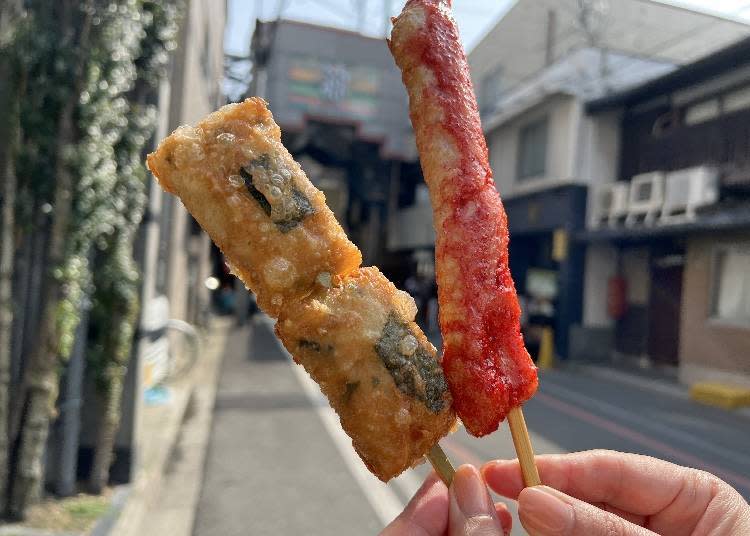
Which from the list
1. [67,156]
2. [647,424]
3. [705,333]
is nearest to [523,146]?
[705,333]

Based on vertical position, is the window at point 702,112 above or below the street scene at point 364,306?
above

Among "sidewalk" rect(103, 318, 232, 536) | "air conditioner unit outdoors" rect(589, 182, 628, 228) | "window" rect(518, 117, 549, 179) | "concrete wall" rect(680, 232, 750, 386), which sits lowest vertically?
"sidewalk" rect(103, 318, 232, 536)

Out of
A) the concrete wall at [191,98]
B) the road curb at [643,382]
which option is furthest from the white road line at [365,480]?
the road curb at [643,382]

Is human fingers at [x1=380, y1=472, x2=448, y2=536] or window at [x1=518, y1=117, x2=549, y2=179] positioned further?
window at [x1=518, y1=117, x2=549, y2=179]

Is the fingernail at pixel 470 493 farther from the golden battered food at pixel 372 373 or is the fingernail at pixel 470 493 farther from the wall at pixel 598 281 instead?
the wall at pixel 598 281

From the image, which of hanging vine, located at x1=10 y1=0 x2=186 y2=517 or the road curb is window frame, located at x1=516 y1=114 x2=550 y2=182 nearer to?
the road curb

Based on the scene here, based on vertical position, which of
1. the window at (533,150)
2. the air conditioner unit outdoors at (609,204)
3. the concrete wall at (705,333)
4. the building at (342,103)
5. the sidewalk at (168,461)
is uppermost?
the building at (342,103)

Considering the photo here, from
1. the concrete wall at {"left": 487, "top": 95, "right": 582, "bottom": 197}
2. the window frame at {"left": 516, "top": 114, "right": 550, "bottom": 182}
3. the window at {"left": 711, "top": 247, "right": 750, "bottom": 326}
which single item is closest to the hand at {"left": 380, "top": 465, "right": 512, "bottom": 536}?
the window at {"left": 711, "top": 247, "right": 750, "bottom": 326}

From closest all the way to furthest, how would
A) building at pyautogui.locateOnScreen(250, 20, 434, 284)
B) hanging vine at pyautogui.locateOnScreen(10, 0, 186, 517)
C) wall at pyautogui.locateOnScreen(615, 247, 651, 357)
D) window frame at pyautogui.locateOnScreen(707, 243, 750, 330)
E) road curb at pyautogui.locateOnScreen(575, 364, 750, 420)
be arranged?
hanging vine at pyautogui.locateOnScreen(10, 0, 186, 517) → road curb at pyautogui.locateOnScreen(575, 364, 750, 420) → window frame at pyautogui.locateOnScreen(707, 243, 750, 330) → wall at pyautogui.locateOnScreen(615, 247, 651, 357) → building at pyautogui.locateOnScreen(250, 20, 434, 284)
